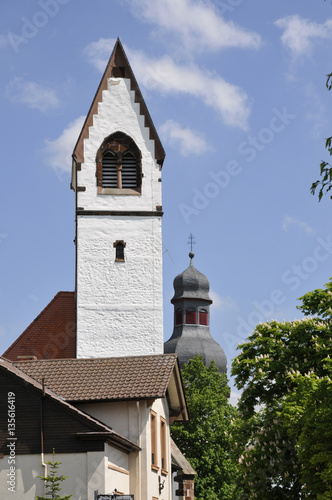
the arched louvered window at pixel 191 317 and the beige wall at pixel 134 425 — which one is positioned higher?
the arched louvered window at pixel 191 317

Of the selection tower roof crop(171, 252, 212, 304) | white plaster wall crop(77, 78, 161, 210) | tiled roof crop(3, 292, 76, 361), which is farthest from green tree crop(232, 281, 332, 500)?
tower roof crop(171, 252, 212, 304)

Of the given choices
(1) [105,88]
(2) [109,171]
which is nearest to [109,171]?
(2) [109,171]

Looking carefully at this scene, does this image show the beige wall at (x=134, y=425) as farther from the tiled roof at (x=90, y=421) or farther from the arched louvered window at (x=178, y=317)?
the arched louvered window at (x=178, y=317)

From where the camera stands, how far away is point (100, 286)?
3170cm

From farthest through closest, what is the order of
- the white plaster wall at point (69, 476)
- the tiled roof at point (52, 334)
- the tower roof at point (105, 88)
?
1. the tower roof at point (105, 88)
2. the tiled roof at point (52, 334)
3. the white plaster wall at point (69, 476)

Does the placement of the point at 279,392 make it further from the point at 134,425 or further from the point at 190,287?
the point at 190,287

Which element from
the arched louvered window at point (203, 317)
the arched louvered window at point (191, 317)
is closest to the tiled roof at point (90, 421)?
the arched louvered window at point (191, 317)

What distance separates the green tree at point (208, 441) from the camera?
50.4 metres

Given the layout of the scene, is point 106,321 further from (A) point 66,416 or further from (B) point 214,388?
(B) point 214,388

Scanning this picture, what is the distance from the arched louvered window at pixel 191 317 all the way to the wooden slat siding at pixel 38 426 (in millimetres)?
61269

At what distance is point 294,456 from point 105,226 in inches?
543

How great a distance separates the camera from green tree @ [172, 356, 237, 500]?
50.4m

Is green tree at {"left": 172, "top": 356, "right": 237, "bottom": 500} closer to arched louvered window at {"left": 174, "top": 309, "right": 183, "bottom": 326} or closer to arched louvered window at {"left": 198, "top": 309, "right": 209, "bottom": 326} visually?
arched louvered window at {"left": 174, "top": 309, "right": 183, "bottom": 326}

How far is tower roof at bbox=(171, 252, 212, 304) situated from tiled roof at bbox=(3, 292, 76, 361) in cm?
4727
